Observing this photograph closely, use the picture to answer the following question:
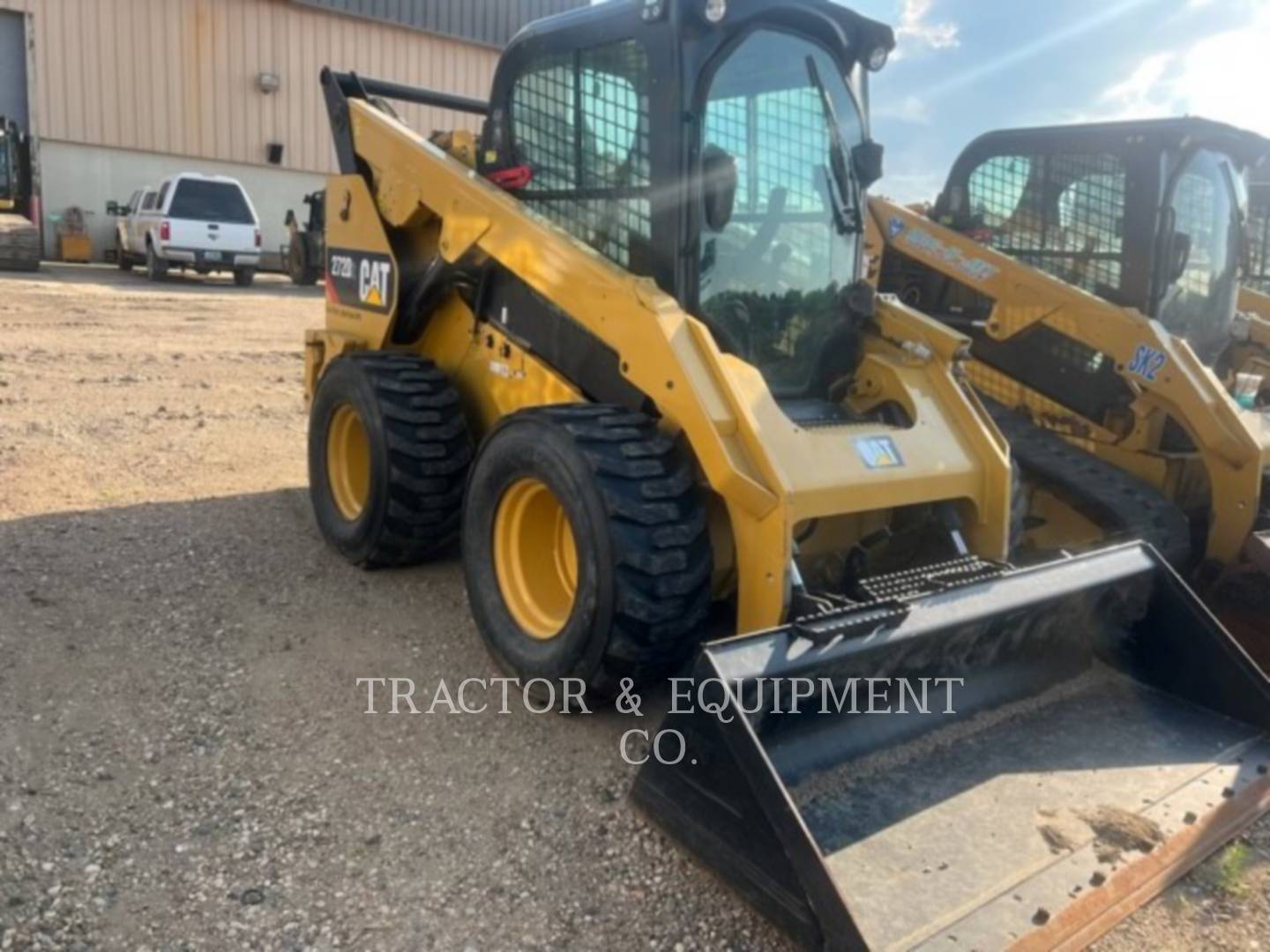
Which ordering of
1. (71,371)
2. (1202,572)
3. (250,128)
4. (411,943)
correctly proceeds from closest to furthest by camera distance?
(411,943) → (1202,572) → (71,371) → (250,128)

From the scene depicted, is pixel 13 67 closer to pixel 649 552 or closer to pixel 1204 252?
pixel 1204 252

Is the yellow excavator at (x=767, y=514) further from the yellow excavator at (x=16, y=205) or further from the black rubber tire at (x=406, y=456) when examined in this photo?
the yellow excavator at (x=16, y=205)

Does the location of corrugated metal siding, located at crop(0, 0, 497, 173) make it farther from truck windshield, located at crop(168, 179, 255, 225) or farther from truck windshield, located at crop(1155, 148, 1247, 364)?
truck windshield, located at crop(1155, 148, 1247, 364)

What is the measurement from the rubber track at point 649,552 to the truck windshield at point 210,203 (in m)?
16.5

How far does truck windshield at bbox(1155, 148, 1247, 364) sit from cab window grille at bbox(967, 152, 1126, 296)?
0.29 m

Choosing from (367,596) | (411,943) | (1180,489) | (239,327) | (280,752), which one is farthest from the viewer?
(239,327)

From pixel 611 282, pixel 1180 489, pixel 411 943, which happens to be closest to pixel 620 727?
pixel 411 943

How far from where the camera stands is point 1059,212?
593cm

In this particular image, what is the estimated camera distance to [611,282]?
136 inches

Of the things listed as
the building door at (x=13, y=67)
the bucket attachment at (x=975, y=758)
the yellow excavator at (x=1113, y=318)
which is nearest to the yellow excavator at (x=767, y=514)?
the bucket attachment at (x=975, y=758)

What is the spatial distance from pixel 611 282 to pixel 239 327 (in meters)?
10.2

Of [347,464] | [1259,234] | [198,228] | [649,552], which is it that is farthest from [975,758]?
[198,228]

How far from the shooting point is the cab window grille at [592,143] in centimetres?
371

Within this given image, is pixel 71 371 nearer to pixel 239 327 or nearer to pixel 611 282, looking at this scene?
pixel 239 327
